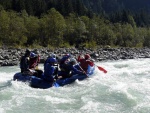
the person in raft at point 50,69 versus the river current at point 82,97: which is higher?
the person in raft at point 50,69

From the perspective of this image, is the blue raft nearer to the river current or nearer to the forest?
the river current

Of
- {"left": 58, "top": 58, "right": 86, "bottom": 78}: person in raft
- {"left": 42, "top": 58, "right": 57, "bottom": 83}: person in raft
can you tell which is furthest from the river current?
{"left": 58, "top": 58, "right": 86, "bottom": 78}: person in raft

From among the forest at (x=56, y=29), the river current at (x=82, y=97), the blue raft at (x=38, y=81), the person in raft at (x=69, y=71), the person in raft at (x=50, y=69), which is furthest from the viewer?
the forest at (x=56, y=29)

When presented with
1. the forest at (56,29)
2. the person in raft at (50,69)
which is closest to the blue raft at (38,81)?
the person in raft at (50,69)

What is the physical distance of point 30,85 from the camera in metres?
13.0

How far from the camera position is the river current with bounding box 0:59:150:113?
32.3 feet

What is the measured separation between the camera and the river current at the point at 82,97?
9859 millimetres

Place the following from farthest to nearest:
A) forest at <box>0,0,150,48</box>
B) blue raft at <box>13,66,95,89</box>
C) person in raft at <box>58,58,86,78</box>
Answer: forest at <box>0,0,150,48</box> < person in raft at <box>58,58,86,78</box> < blue raft at <box>13,66,95,89</box>

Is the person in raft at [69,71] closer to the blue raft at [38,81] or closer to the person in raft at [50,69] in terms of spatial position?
the blue raft at [38,81]

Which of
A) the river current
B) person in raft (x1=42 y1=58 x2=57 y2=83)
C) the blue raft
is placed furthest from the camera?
person in raft (x1=42 y1=58 x2=57 y2=83)

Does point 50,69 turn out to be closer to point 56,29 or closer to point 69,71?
Answer: point 69,71

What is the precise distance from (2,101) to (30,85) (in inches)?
113

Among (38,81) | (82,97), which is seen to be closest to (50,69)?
(38,81)

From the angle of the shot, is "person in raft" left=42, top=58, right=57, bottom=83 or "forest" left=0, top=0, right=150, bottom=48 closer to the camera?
"person in raft" left=42, top=58, right=57, bottom=83
